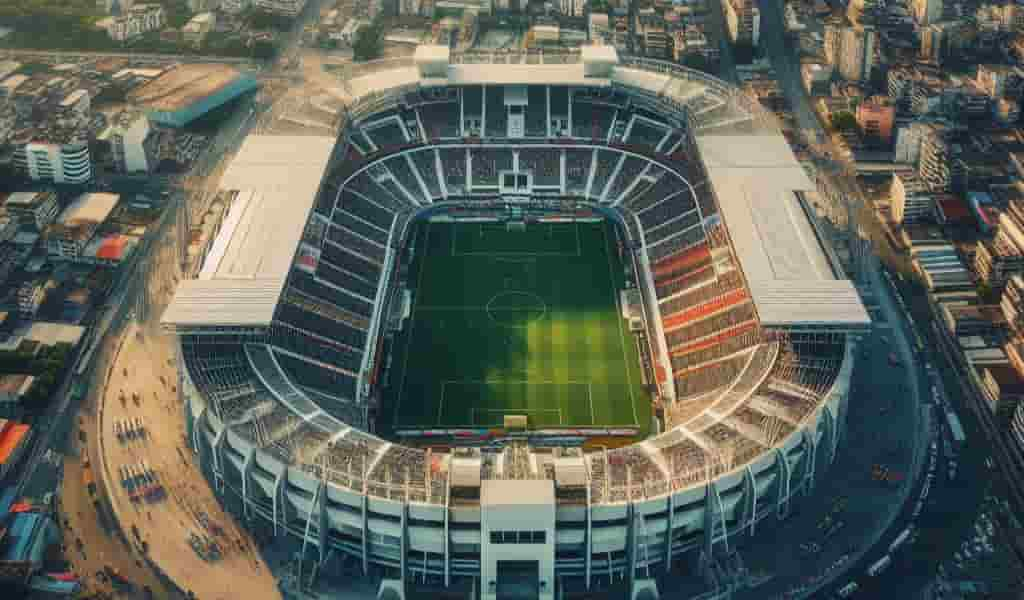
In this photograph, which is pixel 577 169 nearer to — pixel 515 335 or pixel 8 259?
pixel 515 335

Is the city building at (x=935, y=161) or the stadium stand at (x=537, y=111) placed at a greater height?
the stadium stand at (x=537, y=111)

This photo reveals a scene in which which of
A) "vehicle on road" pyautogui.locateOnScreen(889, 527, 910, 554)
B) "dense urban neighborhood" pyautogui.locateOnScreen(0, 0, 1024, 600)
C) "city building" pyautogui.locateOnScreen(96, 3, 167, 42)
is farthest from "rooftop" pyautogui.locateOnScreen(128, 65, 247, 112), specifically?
"vehicle on road" pyautogui.locateOnScreen(889, 527, 910, 554)

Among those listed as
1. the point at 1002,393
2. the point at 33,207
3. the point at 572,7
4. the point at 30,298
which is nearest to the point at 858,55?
the point at 572,7

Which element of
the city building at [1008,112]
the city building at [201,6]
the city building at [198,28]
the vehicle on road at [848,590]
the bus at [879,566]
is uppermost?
the city building at [201,6]

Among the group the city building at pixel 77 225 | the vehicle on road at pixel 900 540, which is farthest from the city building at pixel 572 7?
the vehicle on road at pixel 900 540

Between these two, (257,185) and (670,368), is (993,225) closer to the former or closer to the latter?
(670,368)

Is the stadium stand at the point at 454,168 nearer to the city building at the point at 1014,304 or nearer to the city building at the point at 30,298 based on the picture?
the city building at the point at 30,298

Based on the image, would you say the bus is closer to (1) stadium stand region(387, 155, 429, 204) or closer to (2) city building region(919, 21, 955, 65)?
(1) stadium stand region(387, 155, 429, 204)
